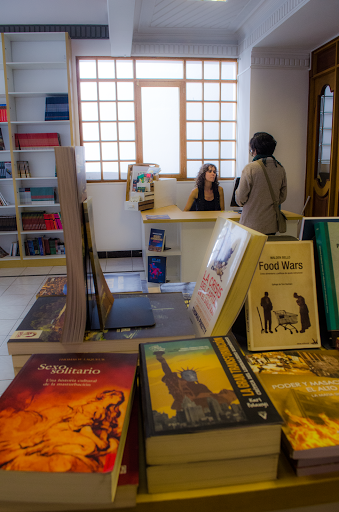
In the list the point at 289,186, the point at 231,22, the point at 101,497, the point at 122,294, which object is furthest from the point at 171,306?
the point at 231,22

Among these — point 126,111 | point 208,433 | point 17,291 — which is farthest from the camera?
point 126,111

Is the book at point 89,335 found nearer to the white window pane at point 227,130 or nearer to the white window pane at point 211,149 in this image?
the white window pane at point 211,149

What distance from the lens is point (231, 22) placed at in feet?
16.0

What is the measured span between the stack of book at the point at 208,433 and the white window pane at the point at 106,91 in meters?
5.49

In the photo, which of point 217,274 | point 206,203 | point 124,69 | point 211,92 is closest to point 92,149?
point 124,69

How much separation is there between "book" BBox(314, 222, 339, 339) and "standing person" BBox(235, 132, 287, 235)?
7.22 ft

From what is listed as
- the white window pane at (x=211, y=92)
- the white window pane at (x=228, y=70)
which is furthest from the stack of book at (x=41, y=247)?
the white window pane at (x=228, y=70)

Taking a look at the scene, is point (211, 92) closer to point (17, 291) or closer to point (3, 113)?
point (3, 113)

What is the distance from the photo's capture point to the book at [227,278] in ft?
2.77

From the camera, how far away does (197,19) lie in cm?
474

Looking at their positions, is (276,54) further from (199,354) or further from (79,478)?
(79,478)

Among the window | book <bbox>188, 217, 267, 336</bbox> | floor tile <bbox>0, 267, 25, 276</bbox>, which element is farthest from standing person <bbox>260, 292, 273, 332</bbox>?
the window

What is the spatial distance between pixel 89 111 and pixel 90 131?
0.92ft

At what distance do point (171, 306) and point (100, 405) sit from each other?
478 millimetres
